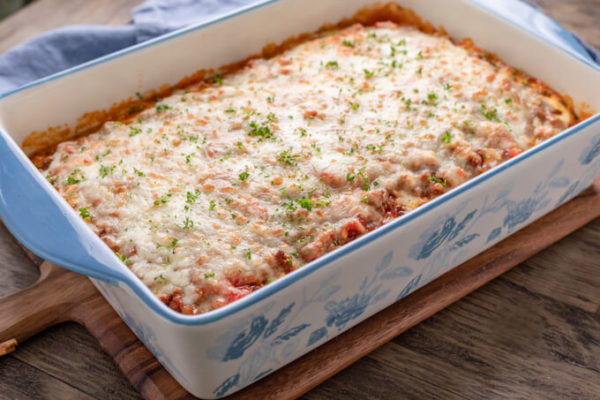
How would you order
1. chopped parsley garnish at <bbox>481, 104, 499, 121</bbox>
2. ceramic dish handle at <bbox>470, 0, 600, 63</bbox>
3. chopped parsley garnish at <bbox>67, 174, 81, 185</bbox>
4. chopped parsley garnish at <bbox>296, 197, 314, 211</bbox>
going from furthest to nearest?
ceramic dish handle at <bbox>470, 0, 600, 63</bbox> → chopped parsley garnish at <bbox>481, 104, 499, 121</bbox> → chopped parsley garnish at <bbox>67, 174, 81, 185</bbox> → chopped parsley garnish at <bbox>296, 197, 314, 211</bbox>

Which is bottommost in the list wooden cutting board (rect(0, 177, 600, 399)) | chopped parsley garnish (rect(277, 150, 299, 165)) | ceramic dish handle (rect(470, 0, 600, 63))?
wooden cutting board (rect(0, 177, 600, 399))

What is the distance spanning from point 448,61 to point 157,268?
55.4 inches

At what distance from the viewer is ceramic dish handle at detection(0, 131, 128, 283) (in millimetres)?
1538

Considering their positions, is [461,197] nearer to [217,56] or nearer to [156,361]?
[156,361]

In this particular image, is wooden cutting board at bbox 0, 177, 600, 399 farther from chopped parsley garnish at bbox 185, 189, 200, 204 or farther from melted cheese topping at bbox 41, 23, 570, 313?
chopped parsley garnish at bbox 185, 189, 200, 204

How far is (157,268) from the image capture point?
1.76 m

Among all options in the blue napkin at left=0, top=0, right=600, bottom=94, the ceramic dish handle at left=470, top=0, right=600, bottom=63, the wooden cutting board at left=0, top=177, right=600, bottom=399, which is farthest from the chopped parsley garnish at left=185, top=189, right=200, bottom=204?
the ceramic dish handle at left=470, top=0, right=600, bottom=63

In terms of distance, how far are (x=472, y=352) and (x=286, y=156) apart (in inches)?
32.0

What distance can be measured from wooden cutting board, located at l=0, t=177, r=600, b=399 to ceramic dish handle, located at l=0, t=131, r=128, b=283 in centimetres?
39

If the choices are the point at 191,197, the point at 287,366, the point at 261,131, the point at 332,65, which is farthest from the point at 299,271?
the point at 332,65

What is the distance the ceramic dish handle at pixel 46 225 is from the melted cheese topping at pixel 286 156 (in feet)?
0.67

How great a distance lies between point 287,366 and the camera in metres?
1.83

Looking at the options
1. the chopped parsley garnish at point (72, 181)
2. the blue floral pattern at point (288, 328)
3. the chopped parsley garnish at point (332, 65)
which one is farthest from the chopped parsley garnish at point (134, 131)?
the blue floral pattern at point (288, 328)

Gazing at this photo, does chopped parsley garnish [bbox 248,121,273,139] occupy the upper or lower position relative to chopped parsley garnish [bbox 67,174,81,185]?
upper
